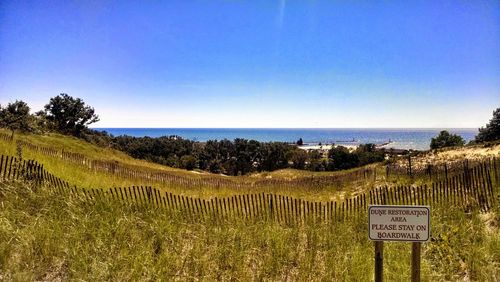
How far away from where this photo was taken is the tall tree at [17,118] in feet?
106

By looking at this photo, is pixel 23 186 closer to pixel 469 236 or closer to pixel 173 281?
pixel 173 281

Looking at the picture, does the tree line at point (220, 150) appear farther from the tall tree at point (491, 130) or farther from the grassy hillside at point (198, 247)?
the grassy hillside at point (198, 247)

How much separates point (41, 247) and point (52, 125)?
42.3m

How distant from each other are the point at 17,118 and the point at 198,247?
35478 millimetres

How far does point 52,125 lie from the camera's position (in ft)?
140

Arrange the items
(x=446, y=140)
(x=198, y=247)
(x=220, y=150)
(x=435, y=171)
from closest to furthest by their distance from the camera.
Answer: (x=198, y=247) → (x=435, y=171) → (x=446, y=140) → (x=220, y=150)

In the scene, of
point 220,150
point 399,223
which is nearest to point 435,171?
point 399,223

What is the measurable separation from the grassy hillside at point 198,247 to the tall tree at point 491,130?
1618 inches

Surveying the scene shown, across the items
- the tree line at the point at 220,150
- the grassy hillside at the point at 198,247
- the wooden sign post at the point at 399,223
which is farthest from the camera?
the tree line at the point at 220,150

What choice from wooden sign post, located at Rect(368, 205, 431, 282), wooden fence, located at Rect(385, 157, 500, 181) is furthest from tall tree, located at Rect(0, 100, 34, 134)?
wooden sign post, located at Rect(368, 205, 431, 282)

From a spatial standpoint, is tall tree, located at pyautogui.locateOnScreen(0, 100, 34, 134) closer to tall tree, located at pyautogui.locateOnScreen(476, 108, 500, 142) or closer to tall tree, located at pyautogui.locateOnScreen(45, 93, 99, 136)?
tall tree, located at pyautogui.locateOnScreen(45, 93, 99, 136)

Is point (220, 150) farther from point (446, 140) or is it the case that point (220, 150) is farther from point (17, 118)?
point (17, 118)

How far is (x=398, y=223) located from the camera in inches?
146

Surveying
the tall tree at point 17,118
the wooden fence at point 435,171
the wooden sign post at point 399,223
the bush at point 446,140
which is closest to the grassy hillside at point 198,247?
the wooden sign post at point 399,223
